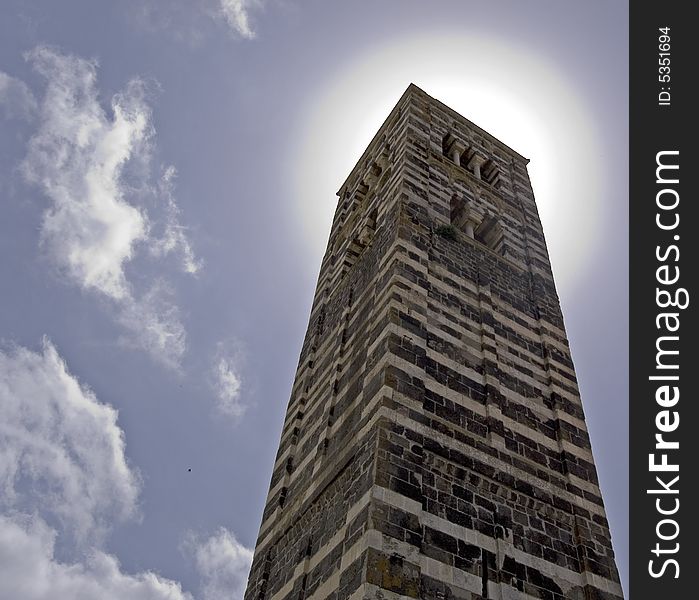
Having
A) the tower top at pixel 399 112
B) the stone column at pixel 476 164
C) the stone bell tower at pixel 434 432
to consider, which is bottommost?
the stone bell tower at pixel 434 432

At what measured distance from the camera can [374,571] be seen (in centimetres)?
807

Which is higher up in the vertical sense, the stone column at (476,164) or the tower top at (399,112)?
the tower top at (399,112)

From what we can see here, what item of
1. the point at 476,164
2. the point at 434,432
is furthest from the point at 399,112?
the point at 434,432

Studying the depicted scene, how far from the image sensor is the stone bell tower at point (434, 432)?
8.97 meters

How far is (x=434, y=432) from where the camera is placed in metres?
10.4

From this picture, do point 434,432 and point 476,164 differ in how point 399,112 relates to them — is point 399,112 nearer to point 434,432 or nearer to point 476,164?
point 476,164

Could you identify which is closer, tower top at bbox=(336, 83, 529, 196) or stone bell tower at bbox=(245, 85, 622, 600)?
stone bell tower at bbox=(245, 85, 622, 600)

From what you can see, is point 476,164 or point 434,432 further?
point 476,164

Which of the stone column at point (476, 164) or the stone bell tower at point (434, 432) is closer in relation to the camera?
the stone bell tower at point (434, 432)

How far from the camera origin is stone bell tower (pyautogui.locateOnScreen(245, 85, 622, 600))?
353 inches

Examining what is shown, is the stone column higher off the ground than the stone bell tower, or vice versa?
the stone column

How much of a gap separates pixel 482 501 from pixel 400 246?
18.7ft

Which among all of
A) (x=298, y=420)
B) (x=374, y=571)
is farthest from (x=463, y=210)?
(x=374, y=571)

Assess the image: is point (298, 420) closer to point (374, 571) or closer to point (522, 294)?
point (522, 294)
